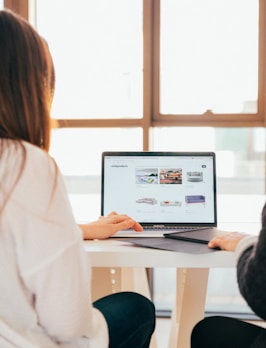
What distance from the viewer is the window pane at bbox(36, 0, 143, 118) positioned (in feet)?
9.55

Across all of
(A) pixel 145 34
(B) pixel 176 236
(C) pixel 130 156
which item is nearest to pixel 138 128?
(A) pixel 145 34

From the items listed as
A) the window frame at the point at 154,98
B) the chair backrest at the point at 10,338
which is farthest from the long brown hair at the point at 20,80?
the window frame at the point at 154,98

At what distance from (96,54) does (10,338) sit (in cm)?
223

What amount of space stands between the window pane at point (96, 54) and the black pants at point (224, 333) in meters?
1.86

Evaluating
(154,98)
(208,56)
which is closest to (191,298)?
(154,98)

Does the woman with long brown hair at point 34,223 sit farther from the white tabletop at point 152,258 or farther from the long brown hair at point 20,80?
the white tabletop at point 152,258

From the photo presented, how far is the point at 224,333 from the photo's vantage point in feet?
3.74

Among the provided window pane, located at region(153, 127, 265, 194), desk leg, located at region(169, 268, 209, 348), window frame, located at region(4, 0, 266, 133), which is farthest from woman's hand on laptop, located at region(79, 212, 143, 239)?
window pane, located at region(153, 127, 265, 194)

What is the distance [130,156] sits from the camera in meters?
1.86

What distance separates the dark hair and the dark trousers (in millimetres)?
455

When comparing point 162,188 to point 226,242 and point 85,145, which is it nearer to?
point 226,242

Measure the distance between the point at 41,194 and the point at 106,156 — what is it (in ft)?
3.12

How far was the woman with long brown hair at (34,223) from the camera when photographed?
2.96ft

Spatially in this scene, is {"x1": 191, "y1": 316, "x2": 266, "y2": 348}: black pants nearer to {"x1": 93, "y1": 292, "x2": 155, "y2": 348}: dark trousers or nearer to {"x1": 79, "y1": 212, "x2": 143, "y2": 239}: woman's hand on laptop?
{"x1": 93, "y1": 292, "x2": 155, "y2": 348}: dark trousers
